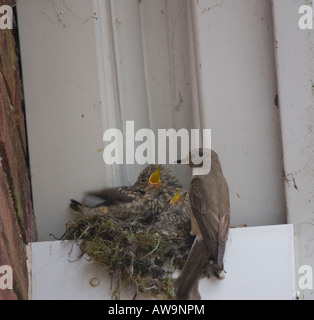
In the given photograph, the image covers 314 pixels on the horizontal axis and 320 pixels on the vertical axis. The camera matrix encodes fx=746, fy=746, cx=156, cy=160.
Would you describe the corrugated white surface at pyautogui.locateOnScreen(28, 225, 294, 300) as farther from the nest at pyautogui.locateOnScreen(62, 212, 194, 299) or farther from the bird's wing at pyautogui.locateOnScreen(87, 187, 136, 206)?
the bird's wing at pyautogui.locateOnScreen(87, 187, 136, 206)

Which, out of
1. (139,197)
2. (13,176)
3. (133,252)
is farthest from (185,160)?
(13,176)

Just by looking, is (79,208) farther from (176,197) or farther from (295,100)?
(295,100)

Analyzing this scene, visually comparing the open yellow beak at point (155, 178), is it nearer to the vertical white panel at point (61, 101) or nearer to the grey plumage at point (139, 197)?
the grey plumage at point (139, 197)

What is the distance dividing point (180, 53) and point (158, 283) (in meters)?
1.37

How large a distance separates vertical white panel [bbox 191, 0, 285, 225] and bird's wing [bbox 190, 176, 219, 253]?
0.15 meters

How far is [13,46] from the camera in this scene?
3822 mm

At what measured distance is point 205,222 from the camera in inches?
144

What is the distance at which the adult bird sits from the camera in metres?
3.38

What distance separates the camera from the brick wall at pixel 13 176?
10.3 feet

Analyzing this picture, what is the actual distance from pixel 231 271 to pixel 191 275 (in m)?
0.19
